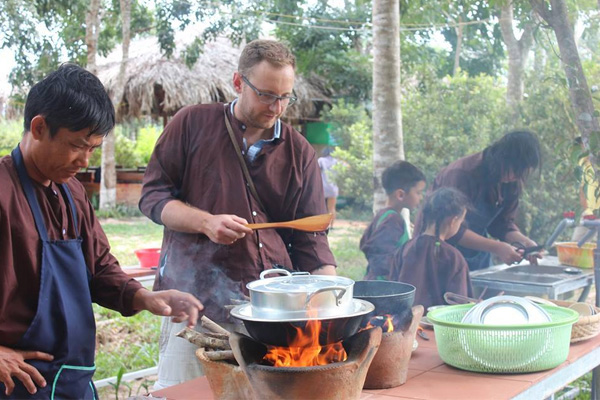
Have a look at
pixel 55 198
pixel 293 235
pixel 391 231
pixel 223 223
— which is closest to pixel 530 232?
pixel 391 231

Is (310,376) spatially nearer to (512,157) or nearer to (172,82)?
(512,157)

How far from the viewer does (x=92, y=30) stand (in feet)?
41.1

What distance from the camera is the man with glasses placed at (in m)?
2.83

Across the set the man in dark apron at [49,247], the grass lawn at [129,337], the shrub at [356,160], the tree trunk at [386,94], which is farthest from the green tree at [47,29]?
the man in dark apron at [49,247]

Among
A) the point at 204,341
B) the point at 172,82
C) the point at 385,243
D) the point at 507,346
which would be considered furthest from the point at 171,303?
the point at 172,82

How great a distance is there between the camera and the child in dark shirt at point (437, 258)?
4117 mm

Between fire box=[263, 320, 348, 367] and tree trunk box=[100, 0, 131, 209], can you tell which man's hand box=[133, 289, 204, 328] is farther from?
tree trunk box=[100, 0, 131, 209]

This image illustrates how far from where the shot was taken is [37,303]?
6.23ft

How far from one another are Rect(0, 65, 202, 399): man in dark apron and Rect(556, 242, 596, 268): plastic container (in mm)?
4259

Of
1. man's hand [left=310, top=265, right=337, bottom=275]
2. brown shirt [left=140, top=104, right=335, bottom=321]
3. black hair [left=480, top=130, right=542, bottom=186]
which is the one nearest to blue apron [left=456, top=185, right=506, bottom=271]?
black hair [left=480, top=130, right=542, bottom=186]

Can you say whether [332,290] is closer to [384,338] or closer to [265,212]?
[384,338]

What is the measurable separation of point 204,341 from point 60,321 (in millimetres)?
485

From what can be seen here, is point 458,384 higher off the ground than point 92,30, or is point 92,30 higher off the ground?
point 92,30

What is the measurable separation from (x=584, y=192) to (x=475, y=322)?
12.6 feet
